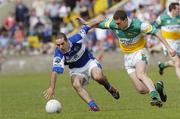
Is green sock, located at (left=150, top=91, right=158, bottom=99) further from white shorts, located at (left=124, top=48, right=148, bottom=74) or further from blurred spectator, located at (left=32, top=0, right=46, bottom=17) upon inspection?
blurred spectator, located at (left=32, top=0, right=46, bottom=17)

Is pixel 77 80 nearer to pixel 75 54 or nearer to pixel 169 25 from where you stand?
pixel 75 54

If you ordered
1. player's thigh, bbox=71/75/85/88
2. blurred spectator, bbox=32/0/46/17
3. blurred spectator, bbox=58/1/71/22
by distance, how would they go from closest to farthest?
1. player's thigh, bbox=71/75/85/88
2. blurred spectator, bbox=58/1/71/22
3. blurred spectator, bbox=32/0/46/17

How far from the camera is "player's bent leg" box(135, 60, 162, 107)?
14789 millimetres

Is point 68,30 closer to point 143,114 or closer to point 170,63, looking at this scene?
point 170,63

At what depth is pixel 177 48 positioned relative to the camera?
19.9 metres

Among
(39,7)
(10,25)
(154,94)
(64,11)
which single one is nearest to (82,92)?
(154,94)

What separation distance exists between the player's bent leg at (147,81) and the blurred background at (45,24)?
1687 centimetres

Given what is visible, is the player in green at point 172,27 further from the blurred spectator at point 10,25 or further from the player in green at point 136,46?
the blurred spectator at point 10,25

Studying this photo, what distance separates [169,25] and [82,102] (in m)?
3.69

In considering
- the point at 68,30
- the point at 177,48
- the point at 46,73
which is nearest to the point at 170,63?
the point at 177,48

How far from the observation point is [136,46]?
1609cm

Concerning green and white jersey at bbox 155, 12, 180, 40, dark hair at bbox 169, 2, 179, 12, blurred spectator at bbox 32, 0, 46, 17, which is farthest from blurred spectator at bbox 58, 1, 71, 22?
dark hair at bbox 169, 2, 179, 12

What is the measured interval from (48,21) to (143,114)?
23.4 meters

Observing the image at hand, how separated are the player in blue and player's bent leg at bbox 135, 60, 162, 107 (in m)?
0.81
